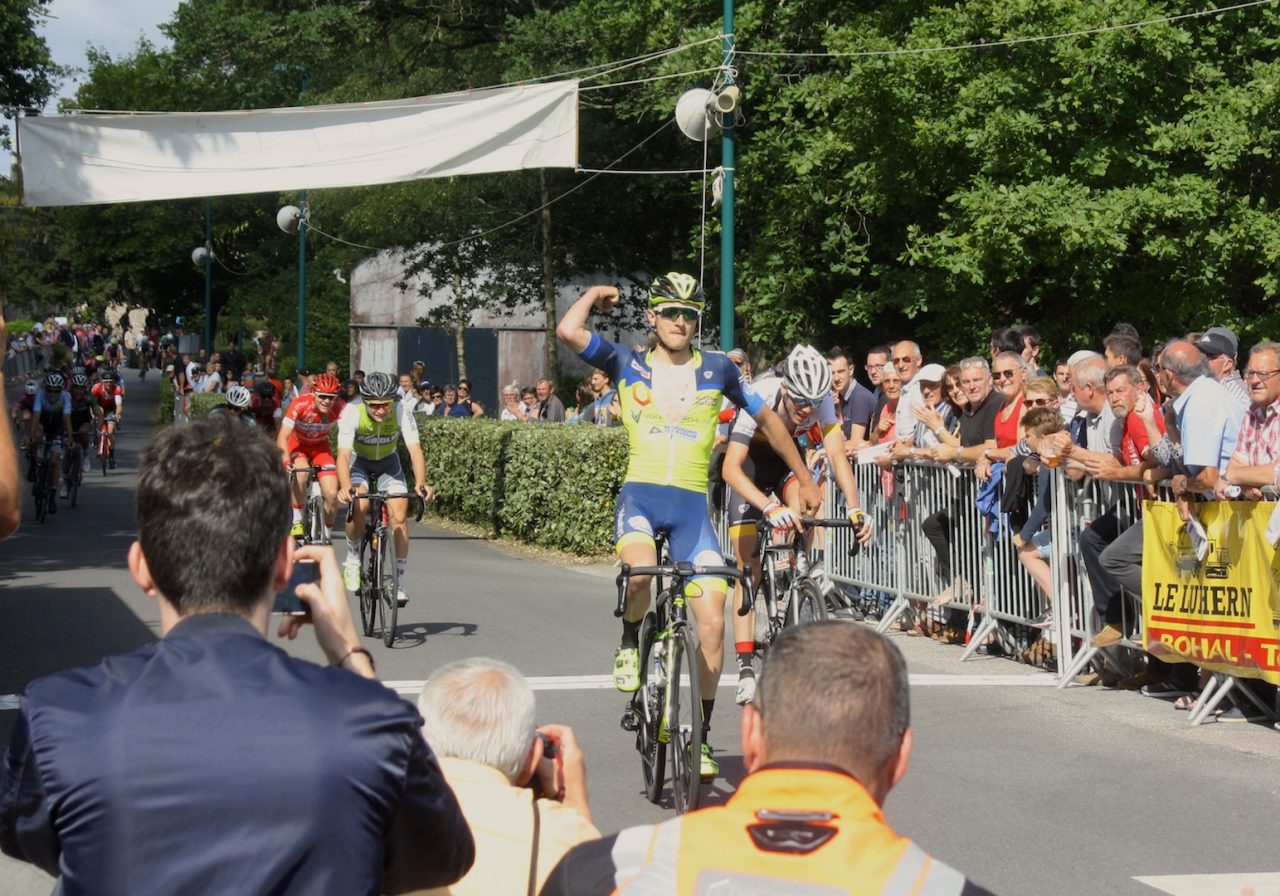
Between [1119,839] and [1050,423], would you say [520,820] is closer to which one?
[1119,839]

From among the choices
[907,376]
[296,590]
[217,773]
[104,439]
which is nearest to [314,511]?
[907,376]

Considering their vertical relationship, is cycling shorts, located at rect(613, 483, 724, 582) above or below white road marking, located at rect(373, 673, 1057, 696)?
above

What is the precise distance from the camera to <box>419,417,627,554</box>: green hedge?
18.1 meters

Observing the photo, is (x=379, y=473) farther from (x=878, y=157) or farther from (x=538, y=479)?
(x=878, y=157)

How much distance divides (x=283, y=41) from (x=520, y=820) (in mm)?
28086

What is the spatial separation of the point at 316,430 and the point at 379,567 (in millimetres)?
3110

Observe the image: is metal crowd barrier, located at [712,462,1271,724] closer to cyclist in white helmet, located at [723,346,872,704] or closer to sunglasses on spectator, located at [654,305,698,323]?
cyclist in white helmet, located at [723,346,872,704]

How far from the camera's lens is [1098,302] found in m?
23.6

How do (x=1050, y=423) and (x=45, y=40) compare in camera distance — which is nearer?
(x=1050, y=423)

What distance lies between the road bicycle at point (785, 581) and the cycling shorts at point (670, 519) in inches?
52.0

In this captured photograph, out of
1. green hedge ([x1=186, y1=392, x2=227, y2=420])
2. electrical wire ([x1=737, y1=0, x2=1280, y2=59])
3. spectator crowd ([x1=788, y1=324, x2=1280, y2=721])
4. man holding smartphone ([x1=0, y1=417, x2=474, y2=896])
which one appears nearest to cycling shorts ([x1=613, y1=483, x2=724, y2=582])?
spectator crowd ([x1=788, y1=324, x2=1280, y2=721])

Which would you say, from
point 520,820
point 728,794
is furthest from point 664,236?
point 520,820

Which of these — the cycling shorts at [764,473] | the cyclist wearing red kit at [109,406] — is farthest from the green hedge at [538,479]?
the cyclist wearing red kit at [109,406]

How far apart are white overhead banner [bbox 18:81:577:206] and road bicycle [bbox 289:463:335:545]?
10.8ft
